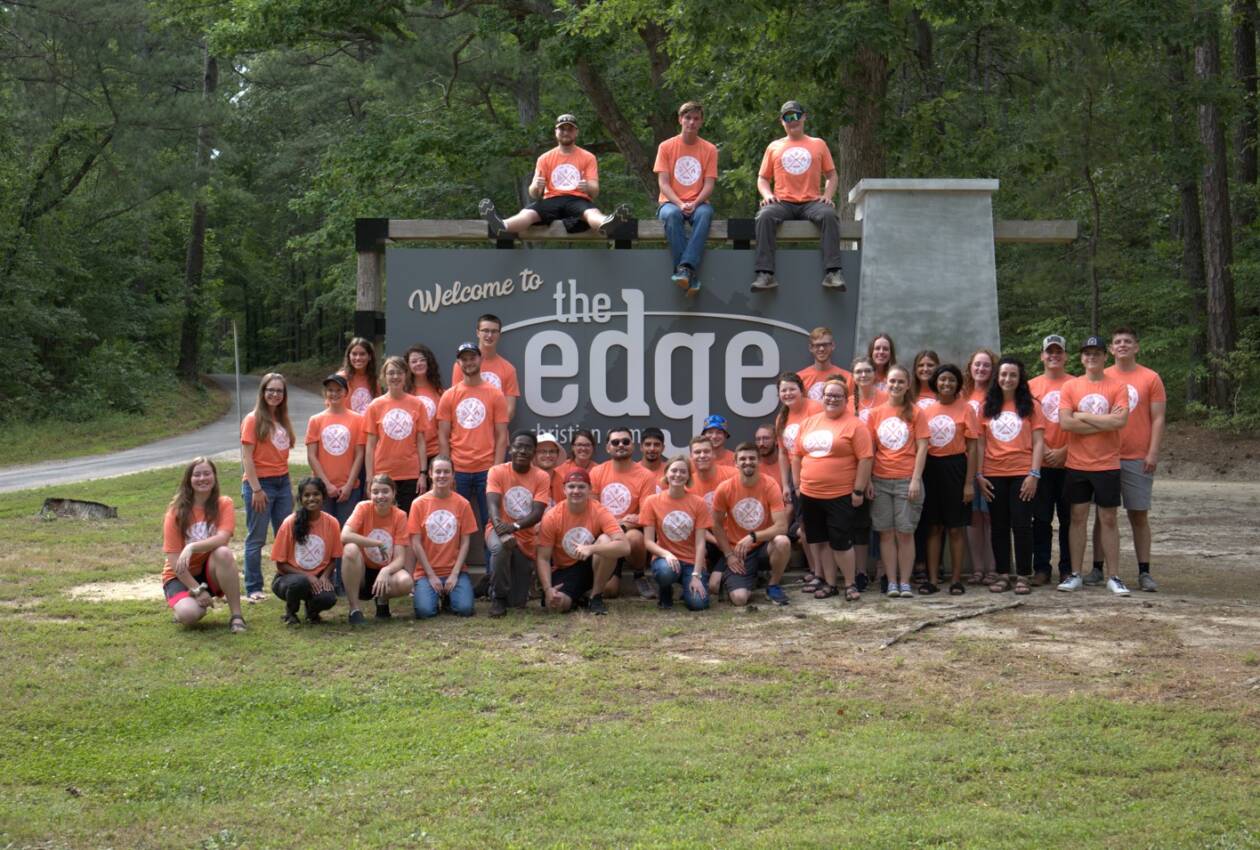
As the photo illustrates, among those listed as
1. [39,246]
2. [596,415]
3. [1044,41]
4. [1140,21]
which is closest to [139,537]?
[596,415]

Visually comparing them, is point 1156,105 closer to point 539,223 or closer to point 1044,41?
point 1044,41

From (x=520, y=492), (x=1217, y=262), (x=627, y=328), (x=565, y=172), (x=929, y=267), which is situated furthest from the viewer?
(x=1217, y=262)

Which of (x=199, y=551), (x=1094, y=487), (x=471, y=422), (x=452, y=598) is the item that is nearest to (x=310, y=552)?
(x=199, y=551)

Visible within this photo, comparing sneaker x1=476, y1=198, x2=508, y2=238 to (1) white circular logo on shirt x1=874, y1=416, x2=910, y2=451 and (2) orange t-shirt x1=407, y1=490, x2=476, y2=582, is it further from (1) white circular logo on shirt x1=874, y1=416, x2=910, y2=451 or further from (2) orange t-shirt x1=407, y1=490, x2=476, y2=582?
(1) white circular logo on shirt x1=874, y1=416, x2=910, y2=451

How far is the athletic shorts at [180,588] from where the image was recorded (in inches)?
319

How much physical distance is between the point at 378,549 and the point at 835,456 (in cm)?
298

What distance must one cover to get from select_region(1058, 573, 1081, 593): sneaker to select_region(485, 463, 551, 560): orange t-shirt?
345 cm

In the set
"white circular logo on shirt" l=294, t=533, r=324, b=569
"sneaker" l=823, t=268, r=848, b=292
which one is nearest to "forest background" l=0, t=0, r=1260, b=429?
"sneaker" l=823, t=268, r=848, b=292

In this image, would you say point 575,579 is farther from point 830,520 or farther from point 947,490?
point 947,490

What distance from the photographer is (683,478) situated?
338 inches

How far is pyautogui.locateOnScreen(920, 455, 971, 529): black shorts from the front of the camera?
29.0 feet

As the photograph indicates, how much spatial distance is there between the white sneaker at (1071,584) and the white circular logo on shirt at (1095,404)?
111 cm

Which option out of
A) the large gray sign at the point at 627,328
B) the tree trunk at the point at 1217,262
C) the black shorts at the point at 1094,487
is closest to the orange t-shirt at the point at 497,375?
the large gray sign at the point at 627,328

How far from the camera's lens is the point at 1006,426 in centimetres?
892
